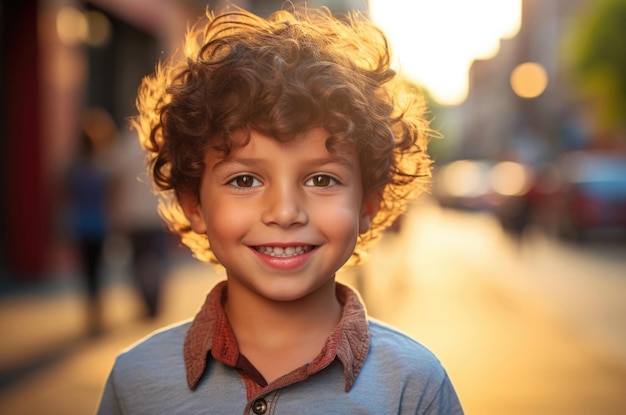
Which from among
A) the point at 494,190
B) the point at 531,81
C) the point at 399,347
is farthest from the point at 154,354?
the point at 531,81

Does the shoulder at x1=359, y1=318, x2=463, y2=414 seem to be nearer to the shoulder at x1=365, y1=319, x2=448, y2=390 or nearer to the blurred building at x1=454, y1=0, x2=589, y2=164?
the shoulder at x1=365, y1=319, x2=448, y2=390

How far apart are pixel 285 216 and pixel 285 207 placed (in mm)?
18

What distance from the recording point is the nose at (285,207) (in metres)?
2.03

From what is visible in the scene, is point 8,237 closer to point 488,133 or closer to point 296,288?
point 296,288

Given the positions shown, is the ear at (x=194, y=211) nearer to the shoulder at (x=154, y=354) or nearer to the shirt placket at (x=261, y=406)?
the shoulder at (x=154, y=354)

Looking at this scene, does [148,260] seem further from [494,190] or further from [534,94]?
[534,94]

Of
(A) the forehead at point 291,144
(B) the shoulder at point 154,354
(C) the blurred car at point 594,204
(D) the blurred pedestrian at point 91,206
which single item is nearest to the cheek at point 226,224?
(A) the forehead at point 291,144

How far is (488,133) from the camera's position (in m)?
92.4

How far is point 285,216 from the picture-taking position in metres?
2.03

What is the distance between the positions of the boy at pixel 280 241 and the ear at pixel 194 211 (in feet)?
0.17

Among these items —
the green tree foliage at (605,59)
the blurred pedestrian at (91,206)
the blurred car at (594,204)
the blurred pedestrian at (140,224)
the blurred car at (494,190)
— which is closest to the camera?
the blurred pedestrian at (91,206)

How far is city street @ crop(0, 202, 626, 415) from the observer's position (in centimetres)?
571

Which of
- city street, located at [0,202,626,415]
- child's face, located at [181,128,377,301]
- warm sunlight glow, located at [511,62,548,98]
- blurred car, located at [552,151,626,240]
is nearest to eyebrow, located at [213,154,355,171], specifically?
child's face, located at [181,128,377,301]

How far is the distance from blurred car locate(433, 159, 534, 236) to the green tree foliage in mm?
4689
